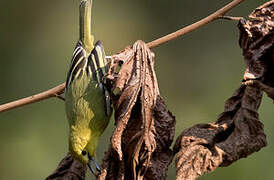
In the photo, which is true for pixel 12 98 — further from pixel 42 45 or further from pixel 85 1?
pixel 85 1

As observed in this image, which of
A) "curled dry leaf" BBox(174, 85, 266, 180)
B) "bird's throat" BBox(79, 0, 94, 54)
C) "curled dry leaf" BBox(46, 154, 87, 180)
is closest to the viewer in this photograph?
"curled dry leaf" BBox(174, 85, 266, 180)

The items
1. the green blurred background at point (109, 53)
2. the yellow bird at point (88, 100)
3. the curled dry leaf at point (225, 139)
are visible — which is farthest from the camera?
the green blurred background at point (109, 53)

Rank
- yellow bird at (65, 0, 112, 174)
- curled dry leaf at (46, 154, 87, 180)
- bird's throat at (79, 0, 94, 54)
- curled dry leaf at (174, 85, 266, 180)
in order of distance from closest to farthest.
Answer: curled dry leaf at (174, 85, 266, 180), curled dry leaf at (46, 154, 87, 180), yellow bird at (65, 0, 112, 174), bird's throat at (79, 0, 94, 54)

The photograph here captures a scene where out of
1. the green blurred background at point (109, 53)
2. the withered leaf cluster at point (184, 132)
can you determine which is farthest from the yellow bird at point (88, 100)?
A: the withered leaf cluster at point (184, 132)

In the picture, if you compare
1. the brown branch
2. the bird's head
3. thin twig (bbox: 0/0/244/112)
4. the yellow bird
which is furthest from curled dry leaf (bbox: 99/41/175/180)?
the yellow bird

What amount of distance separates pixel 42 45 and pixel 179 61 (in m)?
1.67

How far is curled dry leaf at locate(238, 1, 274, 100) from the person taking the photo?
9.10 feet

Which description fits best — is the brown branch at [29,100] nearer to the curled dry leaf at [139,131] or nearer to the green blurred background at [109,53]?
the curled dry leaf at [139,131]

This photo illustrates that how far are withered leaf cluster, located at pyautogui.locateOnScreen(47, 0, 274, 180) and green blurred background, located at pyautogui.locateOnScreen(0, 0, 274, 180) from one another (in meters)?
1.48

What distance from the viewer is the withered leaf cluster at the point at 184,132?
272cm

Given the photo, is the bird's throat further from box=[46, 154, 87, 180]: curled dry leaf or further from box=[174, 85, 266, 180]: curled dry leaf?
box=[174, 85, 266, 180]: curled dry leaf

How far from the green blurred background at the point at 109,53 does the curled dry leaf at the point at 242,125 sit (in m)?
1.42

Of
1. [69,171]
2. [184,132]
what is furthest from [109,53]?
[184,132]

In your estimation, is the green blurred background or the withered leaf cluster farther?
the green blurred background
